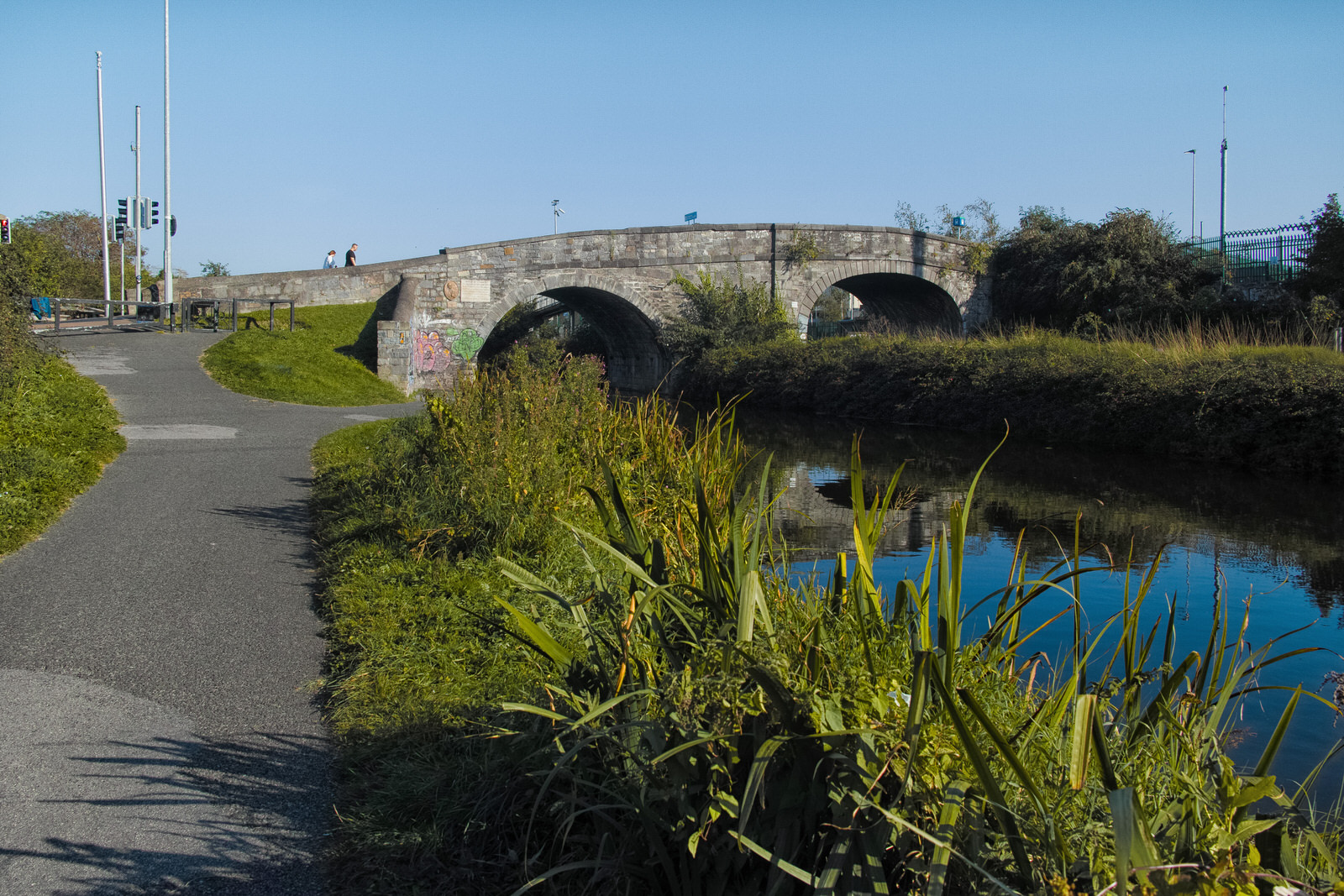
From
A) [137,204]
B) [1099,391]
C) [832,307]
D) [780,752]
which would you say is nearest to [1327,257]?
[1099,391]

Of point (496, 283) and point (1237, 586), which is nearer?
point (1237, 586)

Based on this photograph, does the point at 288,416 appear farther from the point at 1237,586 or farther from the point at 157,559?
the point at 1237,586

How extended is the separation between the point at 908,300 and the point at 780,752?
3306 cm

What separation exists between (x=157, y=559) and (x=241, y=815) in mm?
3140

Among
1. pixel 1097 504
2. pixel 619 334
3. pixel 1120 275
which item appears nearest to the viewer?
pixel 1097 504

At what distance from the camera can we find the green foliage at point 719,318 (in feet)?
89.4

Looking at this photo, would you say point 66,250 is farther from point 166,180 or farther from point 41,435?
point 41,435

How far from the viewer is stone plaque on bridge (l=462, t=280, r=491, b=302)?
81.6 ft

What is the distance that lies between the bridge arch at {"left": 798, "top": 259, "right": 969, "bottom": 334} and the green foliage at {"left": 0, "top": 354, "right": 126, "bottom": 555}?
2106cm

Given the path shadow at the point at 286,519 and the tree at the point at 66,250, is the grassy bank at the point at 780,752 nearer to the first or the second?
the path shadow at the point at 286,519

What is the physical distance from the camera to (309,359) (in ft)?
59.5

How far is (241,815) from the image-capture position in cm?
269

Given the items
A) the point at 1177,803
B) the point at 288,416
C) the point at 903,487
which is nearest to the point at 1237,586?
the point at 903,487

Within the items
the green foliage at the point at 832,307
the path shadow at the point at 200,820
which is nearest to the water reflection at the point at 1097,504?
the path shadow at the point at 200,820
